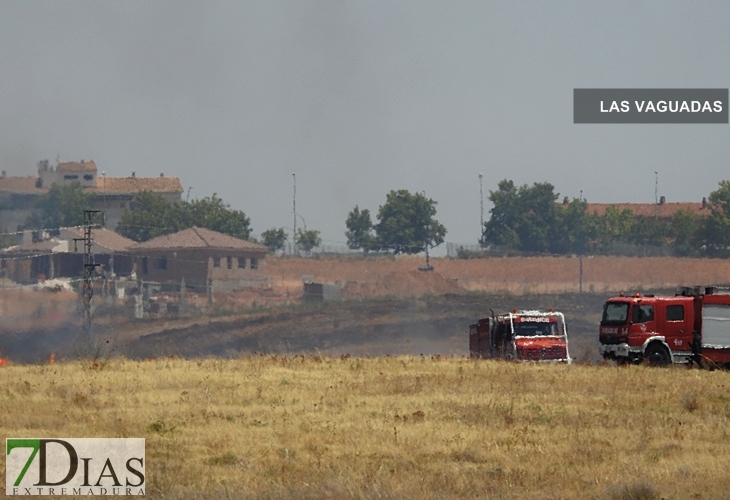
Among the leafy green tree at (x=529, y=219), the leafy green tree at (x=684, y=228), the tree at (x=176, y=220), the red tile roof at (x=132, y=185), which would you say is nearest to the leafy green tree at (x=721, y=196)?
the leafy green tree at (x=684, y=228)

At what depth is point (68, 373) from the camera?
107ft

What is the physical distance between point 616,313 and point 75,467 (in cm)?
2716

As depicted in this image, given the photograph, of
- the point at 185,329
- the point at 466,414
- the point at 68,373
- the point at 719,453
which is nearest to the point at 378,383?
the point at 466,414

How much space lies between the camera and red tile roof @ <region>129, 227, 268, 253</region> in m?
101

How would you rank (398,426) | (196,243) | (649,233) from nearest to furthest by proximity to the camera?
(398,426), (196,243), (649,233)

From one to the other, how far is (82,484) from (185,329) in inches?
2743

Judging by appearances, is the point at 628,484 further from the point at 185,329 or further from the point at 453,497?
the point at 185,329

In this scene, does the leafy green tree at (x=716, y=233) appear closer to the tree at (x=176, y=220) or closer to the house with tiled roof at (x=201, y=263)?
the house with tiled roof at (x=201, y=263)

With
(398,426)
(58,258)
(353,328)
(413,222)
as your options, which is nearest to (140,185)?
(413,222)

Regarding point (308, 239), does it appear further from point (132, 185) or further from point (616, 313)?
point (616, 313)

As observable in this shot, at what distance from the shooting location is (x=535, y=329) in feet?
139

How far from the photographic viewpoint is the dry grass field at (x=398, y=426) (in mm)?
16266

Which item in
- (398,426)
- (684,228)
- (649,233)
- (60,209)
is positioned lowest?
(398,426)

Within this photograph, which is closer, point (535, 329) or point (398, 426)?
point (398, 426)
